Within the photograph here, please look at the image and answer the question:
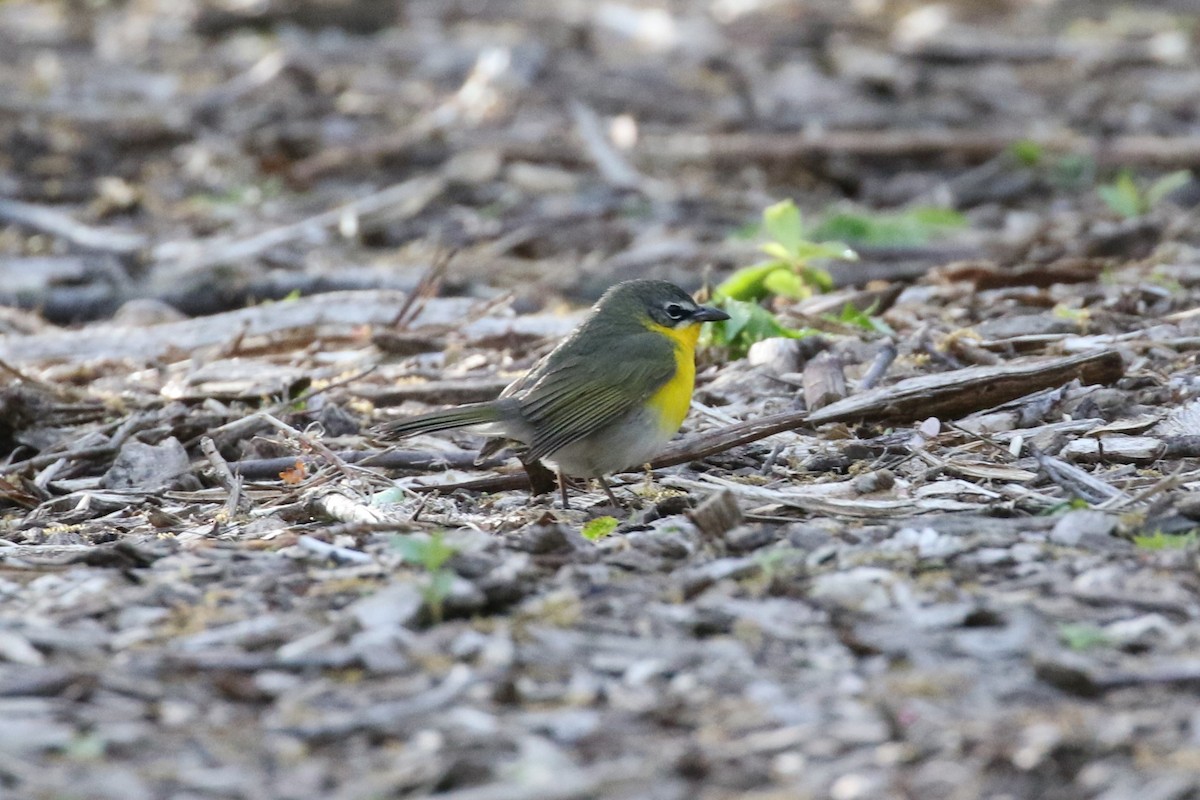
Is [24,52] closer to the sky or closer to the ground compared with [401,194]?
closer to the sky

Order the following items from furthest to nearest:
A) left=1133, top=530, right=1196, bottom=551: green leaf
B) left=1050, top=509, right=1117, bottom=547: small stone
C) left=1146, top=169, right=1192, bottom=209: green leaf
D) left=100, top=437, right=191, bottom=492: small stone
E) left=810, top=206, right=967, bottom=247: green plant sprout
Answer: left=810, top=206, right=967, bottom=247: green plant sprout
left=1146, top=169, right=1192, bottom=209: green leaf
left=100, top=437, right=191, bottom=492: small stone
left=1050, top=509, right=1117, bottom=547: small stone
left=1133, top=530, right=1196, bottom=551: green leaf

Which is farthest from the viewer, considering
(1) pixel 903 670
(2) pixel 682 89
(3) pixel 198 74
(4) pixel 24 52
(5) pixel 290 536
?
(4) pixel 24 52

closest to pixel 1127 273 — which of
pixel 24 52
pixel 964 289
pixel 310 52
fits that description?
pixel 964 289

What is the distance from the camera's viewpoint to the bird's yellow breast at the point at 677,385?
5.63 m

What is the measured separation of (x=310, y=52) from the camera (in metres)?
14.4

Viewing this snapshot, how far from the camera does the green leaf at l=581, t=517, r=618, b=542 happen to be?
4762 mm

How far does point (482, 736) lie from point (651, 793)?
0.40 meters

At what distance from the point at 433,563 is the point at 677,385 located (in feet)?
6.87

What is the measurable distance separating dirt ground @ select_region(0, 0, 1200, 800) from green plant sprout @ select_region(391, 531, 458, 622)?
0.01 metres

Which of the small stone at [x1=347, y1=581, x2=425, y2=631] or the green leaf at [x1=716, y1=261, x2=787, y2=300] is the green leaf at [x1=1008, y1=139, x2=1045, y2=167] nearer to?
the green leaf at [x1=716, y1=261, x2=787, y2=300]

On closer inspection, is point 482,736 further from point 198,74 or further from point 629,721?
point 198,74

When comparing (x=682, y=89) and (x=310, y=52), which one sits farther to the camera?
(x=310, y=52)

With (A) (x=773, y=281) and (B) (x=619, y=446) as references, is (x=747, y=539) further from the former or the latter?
(A) (x=773, y=281)

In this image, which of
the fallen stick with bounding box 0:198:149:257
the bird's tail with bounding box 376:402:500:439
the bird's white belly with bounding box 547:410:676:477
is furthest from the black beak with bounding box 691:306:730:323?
the fallen stick with bounding box 0:198:149:257
